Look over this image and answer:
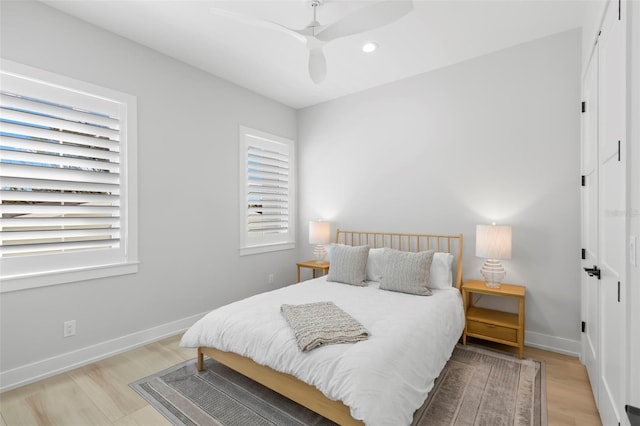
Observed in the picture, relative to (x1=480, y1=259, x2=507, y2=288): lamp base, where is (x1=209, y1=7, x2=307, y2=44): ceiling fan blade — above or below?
above

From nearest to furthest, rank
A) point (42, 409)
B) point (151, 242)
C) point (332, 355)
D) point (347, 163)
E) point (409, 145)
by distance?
point (332, 355) < point (42, 409) < point (151, 242) < point (409, 145) < point (347, 163)

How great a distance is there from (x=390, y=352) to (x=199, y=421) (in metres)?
1.25

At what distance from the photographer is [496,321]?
2.80 metres

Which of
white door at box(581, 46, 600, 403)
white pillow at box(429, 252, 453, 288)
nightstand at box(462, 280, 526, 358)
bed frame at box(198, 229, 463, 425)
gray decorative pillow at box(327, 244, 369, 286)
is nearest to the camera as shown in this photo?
bed frame at box(198, 229, 463, 425)

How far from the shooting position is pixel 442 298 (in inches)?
108

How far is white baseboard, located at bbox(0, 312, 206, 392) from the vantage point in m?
2.26

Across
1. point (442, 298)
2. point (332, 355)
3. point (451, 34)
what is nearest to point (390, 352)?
point (332, 355)

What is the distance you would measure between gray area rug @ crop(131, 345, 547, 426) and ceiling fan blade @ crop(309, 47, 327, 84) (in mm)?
2335

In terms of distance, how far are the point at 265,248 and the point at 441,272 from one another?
2.28m

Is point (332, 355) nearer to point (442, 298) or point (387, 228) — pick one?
point (442, 298)

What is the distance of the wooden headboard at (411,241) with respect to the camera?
131 inches

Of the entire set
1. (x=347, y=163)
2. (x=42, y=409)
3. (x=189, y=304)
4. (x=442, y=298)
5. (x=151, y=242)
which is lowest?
(x=42, y=409)

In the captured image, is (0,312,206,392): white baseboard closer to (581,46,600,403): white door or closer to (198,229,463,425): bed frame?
(198,229,463,425): bed frame

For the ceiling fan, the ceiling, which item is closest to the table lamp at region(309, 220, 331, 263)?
the ceiling
